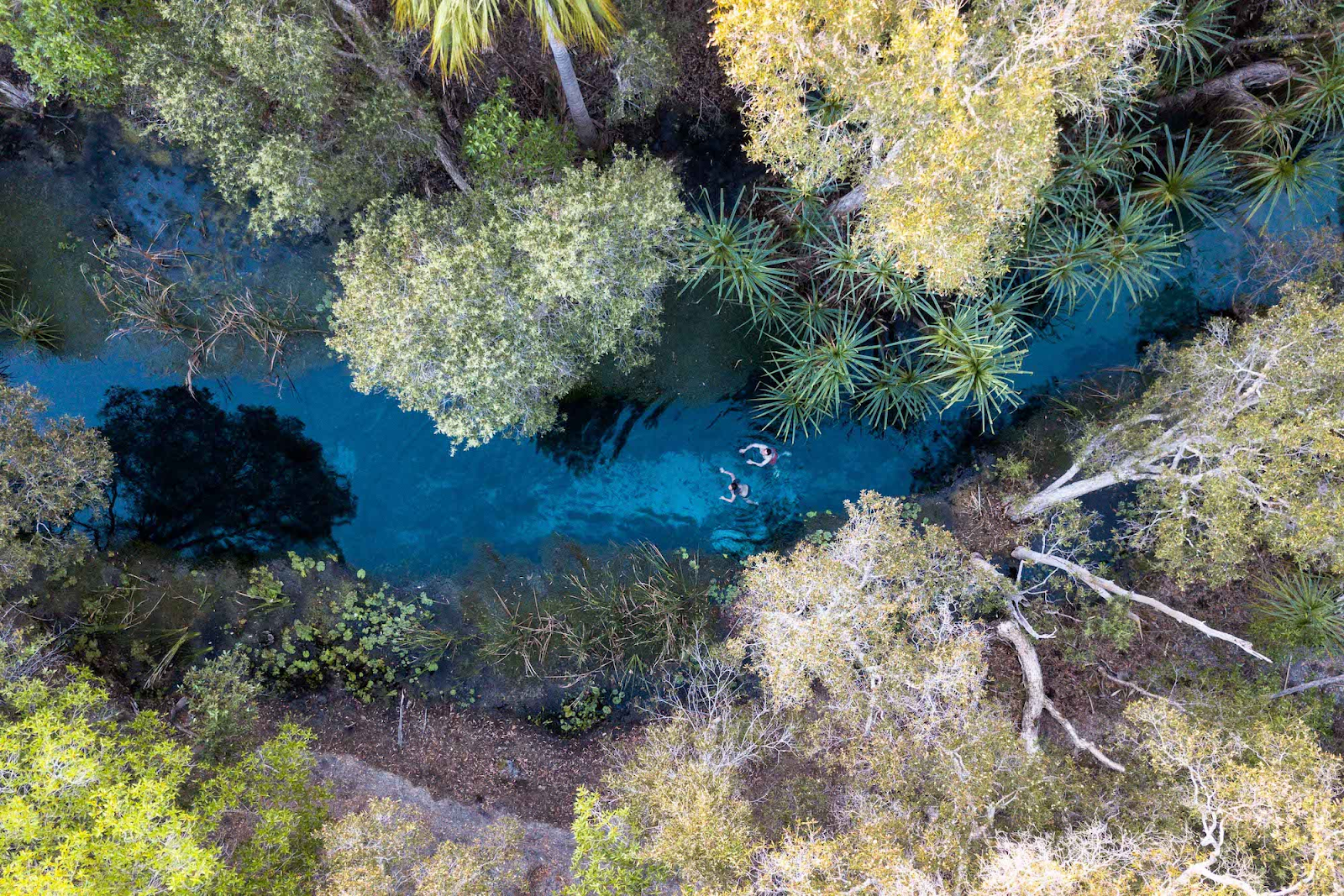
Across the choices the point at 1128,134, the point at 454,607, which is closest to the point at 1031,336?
the point at 1128,134

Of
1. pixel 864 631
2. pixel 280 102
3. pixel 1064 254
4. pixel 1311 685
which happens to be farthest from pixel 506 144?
pixel 1311 685

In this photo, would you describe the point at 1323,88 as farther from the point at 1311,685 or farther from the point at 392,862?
the point at 392,862

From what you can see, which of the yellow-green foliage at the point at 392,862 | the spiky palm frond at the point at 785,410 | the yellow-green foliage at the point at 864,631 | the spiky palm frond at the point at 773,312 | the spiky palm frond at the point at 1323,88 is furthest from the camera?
the spiky palm frond at the point at 785,410

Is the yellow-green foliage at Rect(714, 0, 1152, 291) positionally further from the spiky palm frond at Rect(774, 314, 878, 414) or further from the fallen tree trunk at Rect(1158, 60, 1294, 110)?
the fallen tree trunk at Rect(1158, 60, 1294, 110)

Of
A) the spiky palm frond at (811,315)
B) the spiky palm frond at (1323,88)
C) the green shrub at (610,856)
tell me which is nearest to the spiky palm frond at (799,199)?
the spiky palm frond at (811,315)

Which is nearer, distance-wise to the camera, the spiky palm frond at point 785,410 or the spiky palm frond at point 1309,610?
the spiky palm frond at point 1309,610

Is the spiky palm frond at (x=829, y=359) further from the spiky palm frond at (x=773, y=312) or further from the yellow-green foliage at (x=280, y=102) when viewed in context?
the yellow-green foliage at (x=280, y=102)
